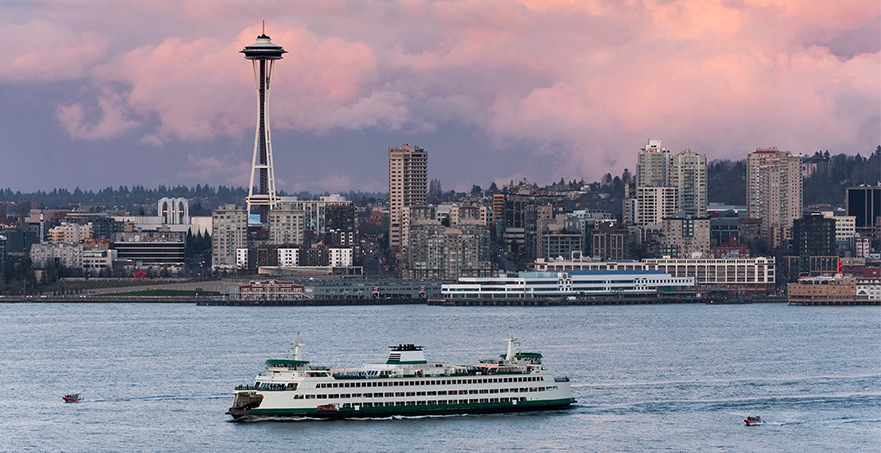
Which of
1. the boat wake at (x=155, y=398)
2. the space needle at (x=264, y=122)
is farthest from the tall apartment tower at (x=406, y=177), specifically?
the boat wake at (x=155, y=398)

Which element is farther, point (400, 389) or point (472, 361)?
point (472, 361)

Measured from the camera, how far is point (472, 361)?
40.2m

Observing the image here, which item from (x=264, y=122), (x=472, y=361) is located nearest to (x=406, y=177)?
(x=264, y=122)

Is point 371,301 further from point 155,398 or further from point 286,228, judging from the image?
point 155,398

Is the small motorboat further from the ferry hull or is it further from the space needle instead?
the space needle

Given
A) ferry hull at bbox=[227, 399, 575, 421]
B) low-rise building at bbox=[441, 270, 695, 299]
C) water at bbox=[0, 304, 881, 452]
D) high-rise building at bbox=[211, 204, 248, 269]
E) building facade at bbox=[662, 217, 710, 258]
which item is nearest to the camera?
water at bbox=[0, 304, 881, 452]

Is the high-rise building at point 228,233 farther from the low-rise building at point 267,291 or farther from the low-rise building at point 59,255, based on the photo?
the low-rise building at point 267,291

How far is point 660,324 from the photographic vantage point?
61.3m

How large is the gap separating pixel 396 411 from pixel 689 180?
105 metres

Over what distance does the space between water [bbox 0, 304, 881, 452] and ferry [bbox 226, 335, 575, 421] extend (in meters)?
0.31

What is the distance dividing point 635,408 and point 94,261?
80.9 meters

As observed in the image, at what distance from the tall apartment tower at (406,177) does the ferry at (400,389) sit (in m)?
92.2

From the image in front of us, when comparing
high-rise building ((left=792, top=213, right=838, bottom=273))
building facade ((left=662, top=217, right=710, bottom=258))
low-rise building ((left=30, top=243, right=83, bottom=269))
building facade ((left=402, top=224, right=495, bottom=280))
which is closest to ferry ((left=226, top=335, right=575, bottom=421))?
building facade ((left=402, top=224, right=495, bottom=280))

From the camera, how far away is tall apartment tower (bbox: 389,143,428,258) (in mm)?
125438
